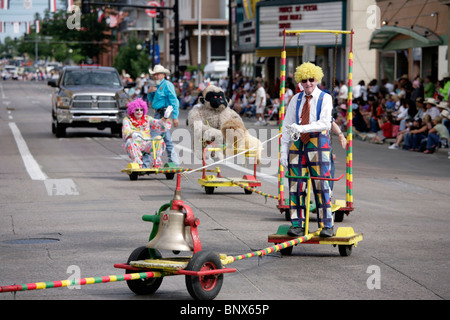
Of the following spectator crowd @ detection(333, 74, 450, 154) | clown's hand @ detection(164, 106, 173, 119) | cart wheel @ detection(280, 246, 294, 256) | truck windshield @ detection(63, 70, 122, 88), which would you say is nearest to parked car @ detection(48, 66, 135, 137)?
truck windshield @ detection(63, 70, 122, 88)

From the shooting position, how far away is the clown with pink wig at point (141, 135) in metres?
17.3

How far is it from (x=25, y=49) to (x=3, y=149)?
17437 centimetres

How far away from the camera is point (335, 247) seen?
10.1 metres

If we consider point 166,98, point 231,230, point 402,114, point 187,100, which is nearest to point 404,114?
point 402,114

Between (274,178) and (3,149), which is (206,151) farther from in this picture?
(3,149)

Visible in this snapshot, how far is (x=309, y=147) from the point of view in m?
9.61

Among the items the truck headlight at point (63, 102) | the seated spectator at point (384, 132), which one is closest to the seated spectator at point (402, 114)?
the seated spectator at point (384, 132)

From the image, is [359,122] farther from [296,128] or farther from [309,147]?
[296,128]

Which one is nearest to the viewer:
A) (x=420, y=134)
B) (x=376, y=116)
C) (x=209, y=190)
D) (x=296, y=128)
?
(x=296, y=128)

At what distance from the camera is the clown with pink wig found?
682 inches

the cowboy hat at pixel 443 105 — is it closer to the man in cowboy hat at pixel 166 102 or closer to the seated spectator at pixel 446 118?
the seated spectator at pixel 446 118

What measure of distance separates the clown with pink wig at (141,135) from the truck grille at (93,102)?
1124 cm

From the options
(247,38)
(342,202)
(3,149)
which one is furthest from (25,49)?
(342,202)

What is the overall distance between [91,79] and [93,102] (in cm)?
140
